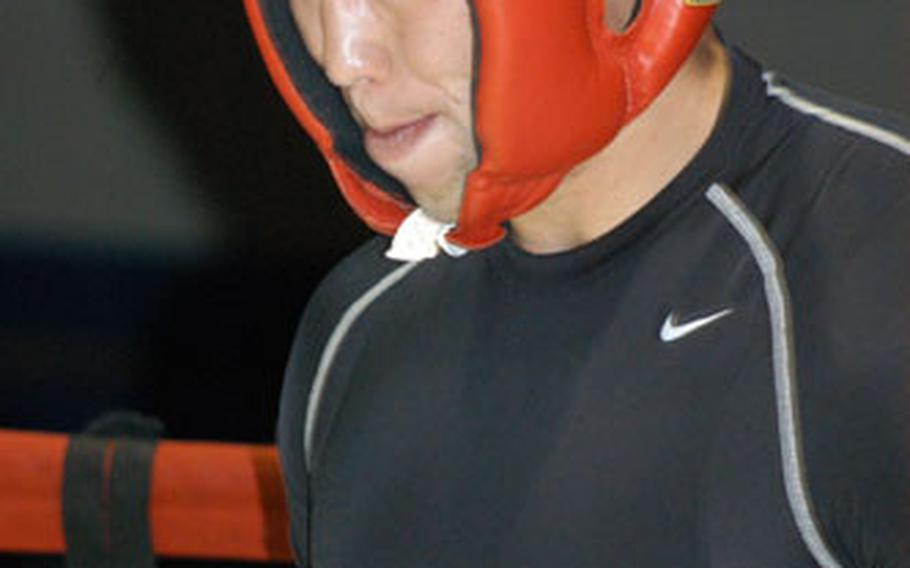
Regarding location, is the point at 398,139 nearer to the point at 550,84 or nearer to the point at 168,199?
the point at 550,84

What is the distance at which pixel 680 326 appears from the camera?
1.13 m

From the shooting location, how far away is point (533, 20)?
1.06 m

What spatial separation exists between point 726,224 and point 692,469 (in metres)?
0.15

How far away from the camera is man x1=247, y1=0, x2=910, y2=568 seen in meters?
1.03

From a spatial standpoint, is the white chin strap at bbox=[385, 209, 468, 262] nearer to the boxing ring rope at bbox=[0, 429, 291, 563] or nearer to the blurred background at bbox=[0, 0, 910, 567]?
the boxing ring rope at bbox=[0, 429, 291, 563]

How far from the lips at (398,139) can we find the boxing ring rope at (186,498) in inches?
42.3

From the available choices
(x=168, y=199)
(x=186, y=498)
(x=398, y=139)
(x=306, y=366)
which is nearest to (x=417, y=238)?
(x=398, y=139)

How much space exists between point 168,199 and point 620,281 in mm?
1299

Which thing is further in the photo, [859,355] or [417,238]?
[417,238]

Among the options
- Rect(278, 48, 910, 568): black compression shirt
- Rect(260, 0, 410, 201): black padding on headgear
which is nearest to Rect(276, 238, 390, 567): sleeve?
Rect(278, 48, 910, 568): black compression shirt

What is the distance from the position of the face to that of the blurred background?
118 cm

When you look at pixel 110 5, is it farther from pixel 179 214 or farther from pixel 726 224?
pixel 726 224

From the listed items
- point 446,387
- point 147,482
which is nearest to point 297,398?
point 446,387

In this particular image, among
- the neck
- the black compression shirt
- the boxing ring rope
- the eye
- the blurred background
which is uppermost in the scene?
the eye
